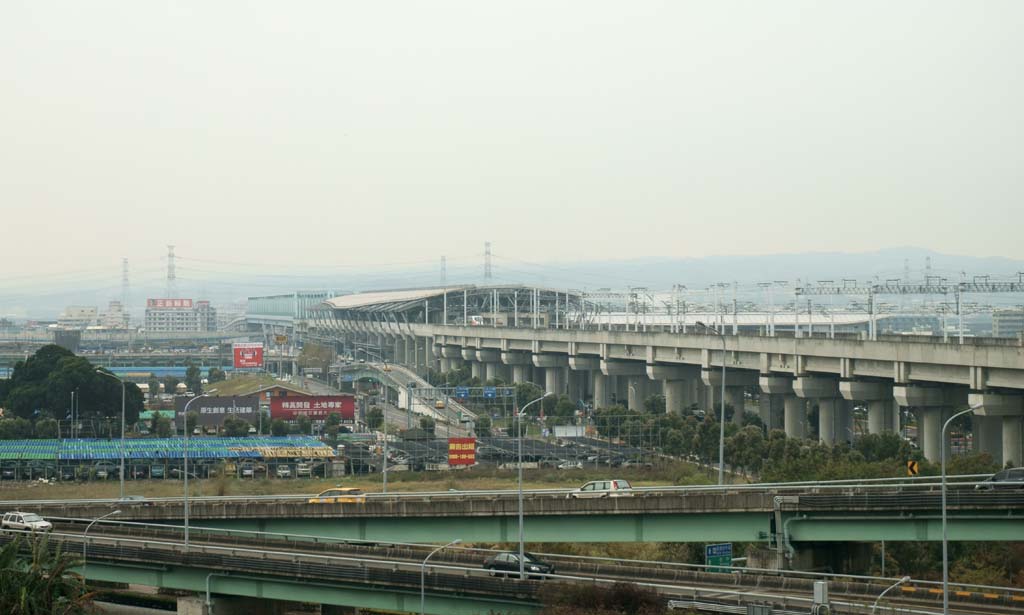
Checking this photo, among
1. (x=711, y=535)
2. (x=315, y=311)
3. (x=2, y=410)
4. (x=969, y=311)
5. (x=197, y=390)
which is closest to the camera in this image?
(x=711, y=535)

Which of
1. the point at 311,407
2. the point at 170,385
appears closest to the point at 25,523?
the point at 311,407

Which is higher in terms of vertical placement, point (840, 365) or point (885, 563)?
point (840, 365)

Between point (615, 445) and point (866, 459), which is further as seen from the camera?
point (615, 445)

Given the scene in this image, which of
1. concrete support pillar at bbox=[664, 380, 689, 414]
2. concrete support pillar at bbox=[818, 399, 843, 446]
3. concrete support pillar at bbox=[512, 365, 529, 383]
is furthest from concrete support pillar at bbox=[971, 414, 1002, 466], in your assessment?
concrete support pillar at bbox=[512, 365, 529, 383]

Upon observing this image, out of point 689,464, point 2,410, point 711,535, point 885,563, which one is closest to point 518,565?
point 711,535

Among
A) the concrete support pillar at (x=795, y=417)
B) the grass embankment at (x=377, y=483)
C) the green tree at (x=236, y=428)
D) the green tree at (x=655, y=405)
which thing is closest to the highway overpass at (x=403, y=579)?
the grass embankment at (x=377, y=483)

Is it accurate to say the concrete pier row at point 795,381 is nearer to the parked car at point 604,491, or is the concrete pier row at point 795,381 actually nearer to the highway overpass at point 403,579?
the parked car at point 604,491

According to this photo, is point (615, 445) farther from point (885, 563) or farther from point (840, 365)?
point (885, 563)

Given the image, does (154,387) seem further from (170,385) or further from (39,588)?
(39,588)
